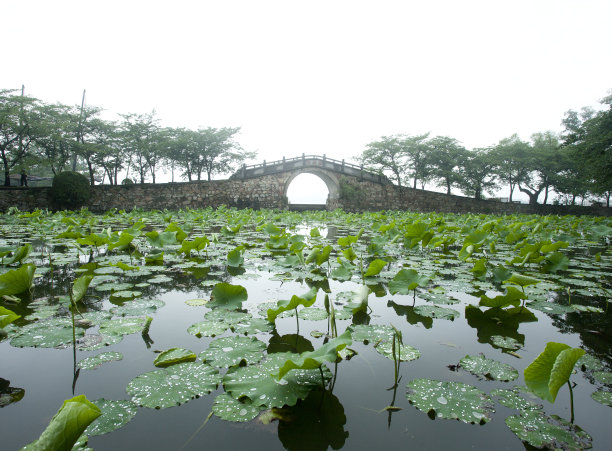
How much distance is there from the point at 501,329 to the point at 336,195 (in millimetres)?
17999

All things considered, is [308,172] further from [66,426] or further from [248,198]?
[66,426]

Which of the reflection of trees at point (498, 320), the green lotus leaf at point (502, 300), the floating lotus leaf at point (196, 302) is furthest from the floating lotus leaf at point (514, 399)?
the floating lotus leaf at point (196, 302)

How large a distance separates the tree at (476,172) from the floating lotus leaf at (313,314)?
24.0 meters

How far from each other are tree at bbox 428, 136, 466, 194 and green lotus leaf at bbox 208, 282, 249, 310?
2315 centimetres

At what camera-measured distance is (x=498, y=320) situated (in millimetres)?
1461

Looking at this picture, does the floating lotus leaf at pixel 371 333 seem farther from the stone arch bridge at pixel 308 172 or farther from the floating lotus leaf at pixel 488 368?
the stone arch bridge at pixel 308 172

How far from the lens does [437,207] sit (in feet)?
68.5

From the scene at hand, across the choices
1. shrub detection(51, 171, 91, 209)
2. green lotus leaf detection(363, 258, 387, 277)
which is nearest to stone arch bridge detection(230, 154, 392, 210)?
shrub detection(51, 171, 91, 209)

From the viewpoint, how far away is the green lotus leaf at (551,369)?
26.3 inches

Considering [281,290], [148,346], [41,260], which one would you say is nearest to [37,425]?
[148,346]

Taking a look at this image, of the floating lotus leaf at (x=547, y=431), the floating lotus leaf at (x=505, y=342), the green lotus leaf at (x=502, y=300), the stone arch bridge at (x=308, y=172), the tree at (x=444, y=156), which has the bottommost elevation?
the floating lotus leaf at (x=505, y=342)

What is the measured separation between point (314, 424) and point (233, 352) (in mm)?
420

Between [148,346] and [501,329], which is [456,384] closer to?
[501,329]

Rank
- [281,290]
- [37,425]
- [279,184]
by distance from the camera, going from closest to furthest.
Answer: [37,425], [281,290], [279,184]
